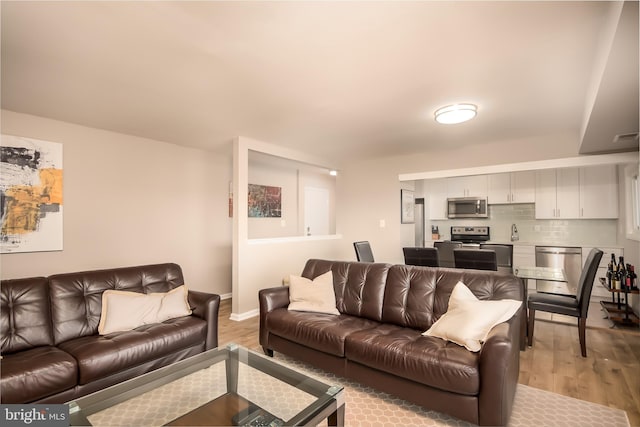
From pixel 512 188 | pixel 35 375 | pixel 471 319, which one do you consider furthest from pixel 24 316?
pixel 512 188

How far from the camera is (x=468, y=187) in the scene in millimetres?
6160

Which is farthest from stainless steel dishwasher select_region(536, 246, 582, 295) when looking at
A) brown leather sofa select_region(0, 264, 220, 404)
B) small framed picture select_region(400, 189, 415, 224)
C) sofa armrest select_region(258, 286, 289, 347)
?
brown leather sofa select_region(0, 264, 220, 404)

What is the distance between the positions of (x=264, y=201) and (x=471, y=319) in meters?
4.46

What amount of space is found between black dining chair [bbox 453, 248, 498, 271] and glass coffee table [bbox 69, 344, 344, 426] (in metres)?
2.42

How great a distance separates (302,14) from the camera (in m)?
1.75

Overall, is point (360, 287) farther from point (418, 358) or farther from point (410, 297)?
point (418, 358)

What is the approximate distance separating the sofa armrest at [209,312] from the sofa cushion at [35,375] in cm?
94

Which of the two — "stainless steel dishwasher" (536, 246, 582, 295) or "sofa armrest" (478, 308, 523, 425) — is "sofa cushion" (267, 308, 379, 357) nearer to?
"sofa armrest" (478, 308, 523, 425)

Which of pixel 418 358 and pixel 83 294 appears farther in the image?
pixel 83 294

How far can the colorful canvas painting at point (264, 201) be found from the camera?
5.71 metres

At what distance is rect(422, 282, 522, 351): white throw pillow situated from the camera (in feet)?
6.59

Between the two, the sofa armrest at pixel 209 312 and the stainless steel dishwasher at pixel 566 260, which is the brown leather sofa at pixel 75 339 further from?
the stainless steel dishwasher at pixel 566 260

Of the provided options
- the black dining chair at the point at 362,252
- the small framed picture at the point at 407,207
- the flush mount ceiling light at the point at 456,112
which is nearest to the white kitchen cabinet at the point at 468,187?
the small framed picture at the point at 407,207

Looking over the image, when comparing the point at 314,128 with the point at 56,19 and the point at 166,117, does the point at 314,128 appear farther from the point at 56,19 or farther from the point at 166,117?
the point at 56,19
